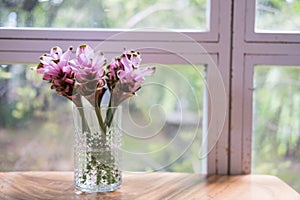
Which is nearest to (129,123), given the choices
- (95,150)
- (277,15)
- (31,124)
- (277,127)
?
(95,150)

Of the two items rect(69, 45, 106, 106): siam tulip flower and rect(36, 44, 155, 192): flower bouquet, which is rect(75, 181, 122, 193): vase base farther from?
rect(69, 45, 106, 106): siam tulip flower

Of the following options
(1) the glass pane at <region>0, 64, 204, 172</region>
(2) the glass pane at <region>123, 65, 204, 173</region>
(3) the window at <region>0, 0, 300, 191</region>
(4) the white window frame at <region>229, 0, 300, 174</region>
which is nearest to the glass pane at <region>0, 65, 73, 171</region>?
(1) the glass pane at <region>0, 64, 204, 172</region>

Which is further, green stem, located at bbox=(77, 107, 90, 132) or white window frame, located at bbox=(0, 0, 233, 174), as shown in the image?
white window frame, located at bbox=(0, 0, 233, 174)

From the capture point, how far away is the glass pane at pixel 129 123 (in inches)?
50.0

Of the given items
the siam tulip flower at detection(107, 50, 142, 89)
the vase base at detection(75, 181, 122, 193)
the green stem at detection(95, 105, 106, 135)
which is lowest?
the vase base at detection(75, 181, 122, 193)

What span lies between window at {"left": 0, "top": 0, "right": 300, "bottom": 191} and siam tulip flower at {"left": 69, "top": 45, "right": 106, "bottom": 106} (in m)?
0.29

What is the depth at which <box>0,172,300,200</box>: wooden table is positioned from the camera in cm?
99

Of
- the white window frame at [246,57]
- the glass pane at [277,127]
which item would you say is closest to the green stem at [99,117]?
the white window frame at [246,57]

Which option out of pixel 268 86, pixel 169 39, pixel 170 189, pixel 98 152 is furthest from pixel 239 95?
pixel 98 152

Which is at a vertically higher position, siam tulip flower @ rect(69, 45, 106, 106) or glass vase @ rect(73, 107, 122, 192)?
siam tulip flower @ rect(69, 45, 106, 106)

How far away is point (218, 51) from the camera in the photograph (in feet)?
4.08

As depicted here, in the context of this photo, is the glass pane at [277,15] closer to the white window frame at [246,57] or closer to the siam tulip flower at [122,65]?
the white window frame at [246,57]

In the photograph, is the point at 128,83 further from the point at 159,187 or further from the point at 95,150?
the point at 159,187

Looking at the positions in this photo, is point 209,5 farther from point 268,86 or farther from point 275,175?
point 275,175
